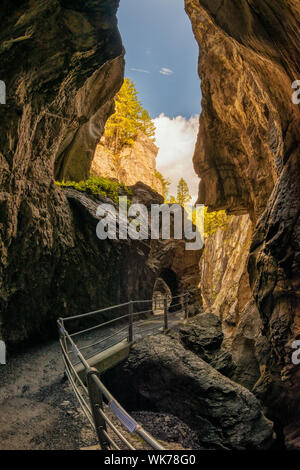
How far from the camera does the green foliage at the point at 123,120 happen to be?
20875 millimetres

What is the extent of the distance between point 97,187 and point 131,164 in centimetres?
1943

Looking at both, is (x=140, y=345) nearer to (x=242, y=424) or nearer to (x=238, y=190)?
(x=242, y=424)

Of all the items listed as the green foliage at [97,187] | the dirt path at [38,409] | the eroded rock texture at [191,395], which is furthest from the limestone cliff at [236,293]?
the green foliage at [97,187]

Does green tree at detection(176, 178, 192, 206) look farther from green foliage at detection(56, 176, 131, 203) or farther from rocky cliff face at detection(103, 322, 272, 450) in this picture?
rocky cliff face at detection(103, 322, 272, 450)

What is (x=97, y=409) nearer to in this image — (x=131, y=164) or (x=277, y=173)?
(x=277, y=173)

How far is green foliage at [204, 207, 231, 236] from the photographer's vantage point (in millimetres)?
26547

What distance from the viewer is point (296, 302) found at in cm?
633

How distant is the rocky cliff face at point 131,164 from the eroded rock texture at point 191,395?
18.2 meters

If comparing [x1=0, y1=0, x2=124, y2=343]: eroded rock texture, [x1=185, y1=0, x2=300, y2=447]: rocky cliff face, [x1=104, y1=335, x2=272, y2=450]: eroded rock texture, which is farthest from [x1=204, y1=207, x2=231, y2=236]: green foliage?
[x1=104, y1=335, x2=272, y2=450]: eroded rock texture

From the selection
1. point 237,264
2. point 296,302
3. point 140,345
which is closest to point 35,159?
point 140,345

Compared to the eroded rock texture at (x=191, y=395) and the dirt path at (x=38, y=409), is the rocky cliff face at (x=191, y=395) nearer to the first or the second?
the eroded rock texture at (x=191, y=395)

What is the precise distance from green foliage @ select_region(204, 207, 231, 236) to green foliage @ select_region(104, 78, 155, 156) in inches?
435
